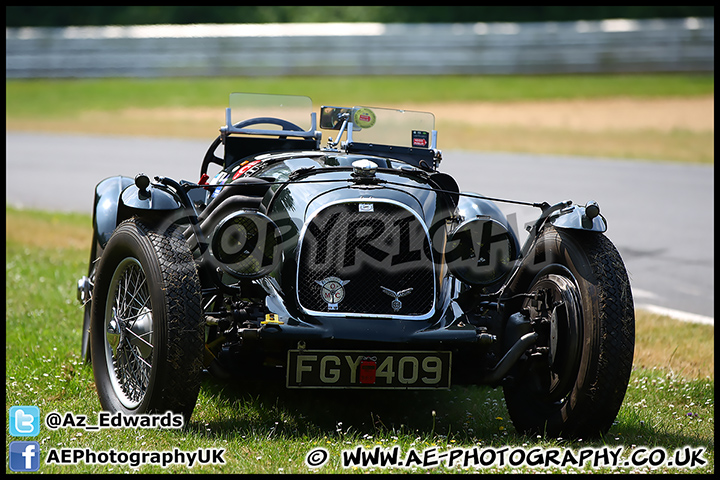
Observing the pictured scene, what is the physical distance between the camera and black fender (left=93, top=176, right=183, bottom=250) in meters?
4.70

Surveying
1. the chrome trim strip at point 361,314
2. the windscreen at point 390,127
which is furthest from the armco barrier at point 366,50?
the chrome trim strip at point 361,314

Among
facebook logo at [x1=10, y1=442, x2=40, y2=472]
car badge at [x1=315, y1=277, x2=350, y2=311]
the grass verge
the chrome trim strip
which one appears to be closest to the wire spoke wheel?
facebook logo at [x1=10, y1=442, x2=40, y2=472]

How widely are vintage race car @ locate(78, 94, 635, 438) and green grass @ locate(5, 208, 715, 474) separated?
245 millimetres

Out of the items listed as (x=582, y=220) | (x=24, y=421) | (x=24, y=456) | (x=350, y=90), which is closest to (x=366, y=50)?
(x=350, y=90)

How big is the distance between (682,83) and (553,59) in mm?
3473

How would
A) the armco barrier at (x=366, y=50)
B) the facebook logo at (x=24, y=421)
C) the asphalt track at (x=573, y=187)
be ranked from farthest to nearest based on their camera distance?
the armco barrier at (x=366, y=50), the asphalt track at (x=573, y=187), the facebook logo at (x=24, y=421)

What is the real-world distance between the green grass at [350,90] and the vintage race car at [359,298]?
692 inches

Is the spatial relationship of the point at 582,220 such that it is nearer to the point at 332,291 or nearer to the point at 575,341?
the point at 575,341

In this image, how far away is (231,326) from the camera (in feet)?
14.8

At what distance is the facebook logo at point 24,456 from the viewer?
13.4ft

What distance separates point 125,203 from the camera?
4789 mm

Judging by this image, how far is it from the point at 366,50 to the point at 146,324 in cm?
2125

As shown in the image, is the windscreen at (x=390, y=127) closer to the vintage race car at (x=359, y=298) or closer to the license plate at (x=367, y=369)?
the vintage race car at (x=359, y=298)
